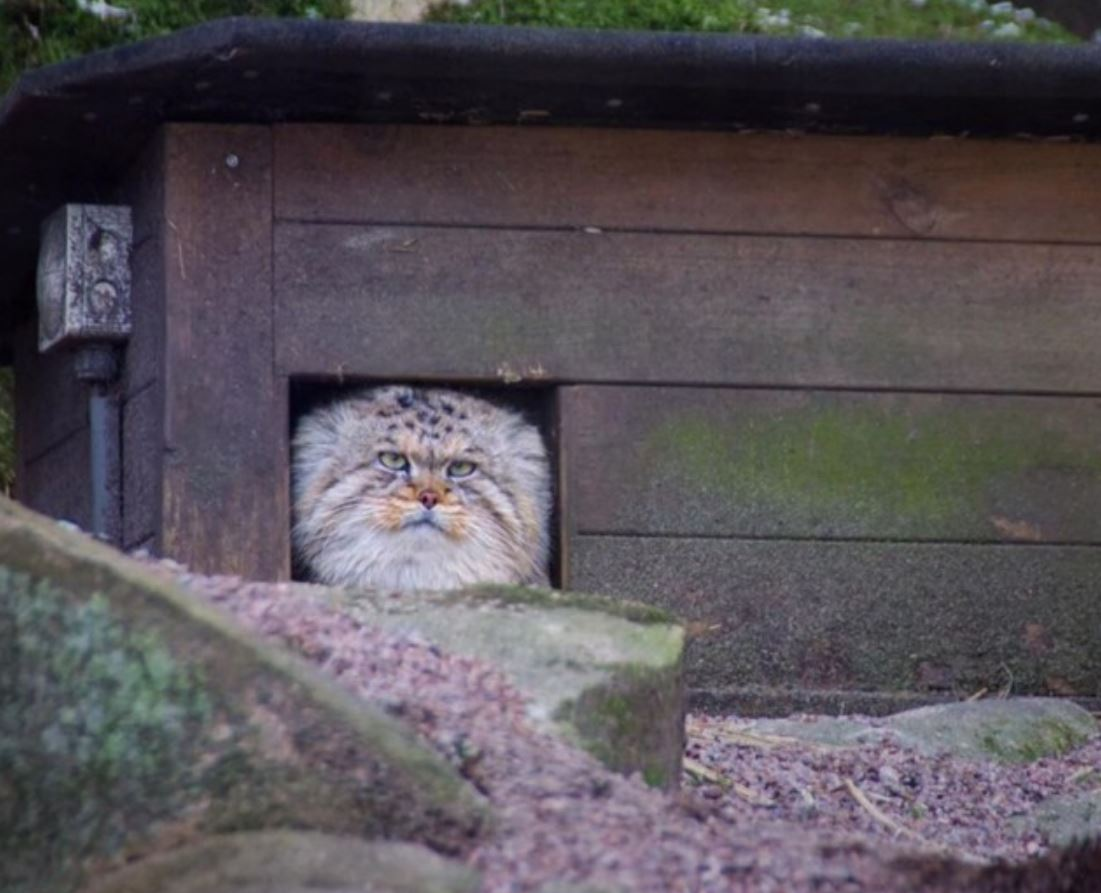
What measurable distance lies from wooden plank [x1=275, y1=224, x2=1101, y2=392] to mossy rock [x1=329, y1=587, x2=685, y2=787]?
1.93 metres

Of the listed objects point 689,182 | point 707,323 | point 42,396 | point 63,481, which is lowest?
point 63,481

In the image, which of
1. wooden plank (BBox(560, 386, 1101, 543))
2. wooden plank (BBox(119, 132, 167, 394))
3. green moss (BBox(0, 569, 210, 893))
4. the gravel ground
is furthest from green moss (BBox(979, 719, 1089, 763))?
green moss (BBox(0, 569, 210, 893))

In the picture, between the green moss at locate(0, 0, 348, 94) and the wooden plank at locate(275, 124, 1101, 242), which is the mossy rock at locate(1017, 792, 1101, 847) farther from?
the green moss at locate(0, 0, 348, 94)

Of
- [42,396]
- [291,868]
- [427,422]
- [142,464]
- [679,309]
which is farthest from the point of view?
[42,396]

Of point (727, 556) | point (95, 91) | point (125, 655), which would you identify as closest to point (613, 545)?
point (727, 556)

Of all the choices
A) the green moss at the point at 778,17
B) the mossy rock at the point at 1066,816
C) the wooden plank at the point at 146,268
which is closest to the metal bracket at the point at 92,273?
the wooden plank at the point at 146,268

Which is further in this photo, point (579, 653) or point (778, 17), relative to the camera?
point (778, 17)

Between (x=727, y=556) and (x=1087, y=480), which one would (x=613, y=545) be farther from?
(x=1087, y=480)

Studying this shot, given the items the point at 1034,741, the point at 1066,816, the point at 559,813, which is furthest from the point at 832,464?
the point at 559,813

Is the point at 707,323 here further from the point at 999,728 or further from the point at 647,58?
the point at 999,728

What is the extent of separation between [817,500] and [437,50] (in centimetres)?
139

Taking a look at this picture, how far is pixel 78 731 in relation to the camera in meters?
2.51

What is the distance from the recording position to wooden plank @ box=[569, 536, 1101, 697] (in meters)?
5.18

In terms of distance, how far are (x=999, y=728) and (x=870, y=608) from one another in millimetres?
611
